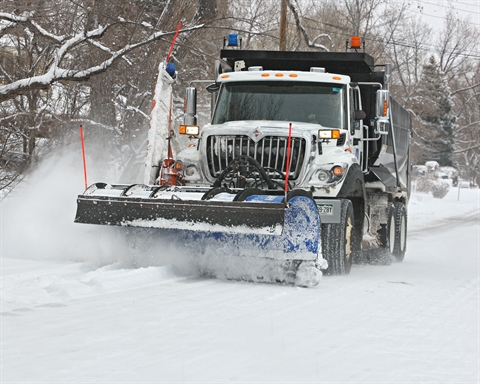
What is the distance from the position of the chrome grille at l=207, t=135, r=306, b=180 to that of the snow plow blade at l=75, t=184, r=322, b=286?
0.96 metres

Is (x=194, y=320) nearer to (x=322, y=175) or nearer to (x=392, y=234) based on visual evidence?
(x=322, y=175)

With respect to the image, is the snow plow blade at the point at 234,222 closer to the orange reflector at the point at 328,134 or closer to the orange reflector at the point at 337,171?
A: the orange reflector at the point at 337,171

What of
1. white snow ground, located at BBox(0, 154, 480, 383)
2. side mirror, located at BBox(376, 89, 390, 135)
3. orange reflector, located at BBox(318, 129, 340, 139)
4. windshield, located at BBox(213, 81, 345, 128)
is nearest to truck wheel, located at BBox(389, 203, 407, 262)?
white snow ground, located at BBox(0, 154, 480, 383)

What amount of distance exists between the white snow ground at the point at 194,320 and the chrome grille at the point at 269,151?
1.37m

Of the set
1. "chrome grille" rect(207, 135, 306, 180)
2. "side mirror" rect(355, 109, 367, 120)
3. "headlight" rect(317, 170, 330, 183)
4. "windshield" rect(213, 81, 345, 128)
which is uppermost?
"windshield" rect(213, 81, 345, 128)

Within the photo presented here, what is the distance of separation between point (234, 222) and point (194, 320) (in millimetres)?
1710

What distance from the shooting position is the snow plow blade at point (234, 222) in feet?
22.6

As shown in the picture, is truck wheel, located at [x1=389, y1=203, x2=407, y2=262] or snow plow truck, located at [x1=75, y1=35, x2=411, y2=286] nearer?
snow plow truck, located at [x1=75, y1=35, x2=411, y2=286]

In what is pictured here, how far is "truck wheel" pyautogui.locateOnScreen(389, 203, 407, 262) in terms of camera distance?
1194cm

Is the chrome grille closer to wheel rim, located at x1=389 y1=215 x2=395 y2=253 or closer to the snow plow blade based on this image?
the snow plow blade

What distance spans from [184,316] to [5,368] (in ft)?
5.78

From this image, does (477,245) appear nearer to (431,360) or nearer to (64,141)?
(64,141)

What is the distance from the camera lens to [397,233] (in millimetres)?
12195

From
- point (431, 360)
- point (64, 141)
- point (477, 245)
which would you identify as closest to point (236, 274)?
point (431, 360)
